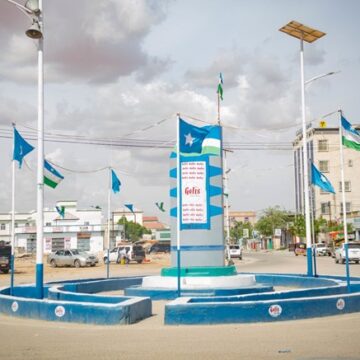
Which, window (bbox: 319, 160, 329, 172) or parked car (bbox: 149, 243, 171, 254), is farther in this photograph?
window (bbox: 319, 160, 329, 172)

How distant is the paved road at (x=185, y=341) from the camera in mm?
8648

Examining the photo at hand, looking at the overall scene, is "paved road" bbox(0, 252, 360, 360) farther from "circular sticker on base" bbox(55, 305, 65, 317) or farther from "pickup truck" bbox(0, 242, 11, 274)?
"pickup truck" bbox(0, 242, 11, 274)

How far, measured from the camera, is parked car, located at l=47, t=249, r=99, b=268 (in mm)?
46188

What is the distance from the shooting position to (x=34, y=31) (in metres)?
14.7

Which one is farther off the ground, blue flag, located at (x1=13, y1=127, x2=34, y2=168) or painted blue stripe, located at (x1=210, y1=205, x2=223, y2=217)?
blue flag, located at (x1=13, y1=127, x2=34, y2=168)

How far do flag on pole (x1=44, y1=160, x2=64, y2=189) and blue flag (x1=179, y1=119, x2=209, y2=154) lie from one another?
14.8 feet

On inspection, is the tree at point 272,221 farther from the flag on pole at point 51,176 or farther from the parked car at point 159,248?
the flag on pole at point 51,176

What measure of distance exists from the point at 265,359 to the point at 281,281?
14.6m

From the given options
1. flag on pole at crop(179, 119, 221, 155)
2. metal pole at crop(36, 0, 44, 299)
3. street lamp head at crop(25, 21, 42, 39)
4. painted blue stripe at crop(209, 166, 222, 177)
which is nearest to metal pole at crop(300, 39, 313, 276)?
painted blue stripe at crop(209, 166, 222, 177)

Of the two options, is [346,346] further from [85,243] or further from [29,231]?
[29,231]

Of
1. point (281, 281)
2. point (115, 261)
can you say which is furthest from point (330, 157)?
point (281, 281)

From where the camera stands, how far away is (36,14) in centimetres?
1480

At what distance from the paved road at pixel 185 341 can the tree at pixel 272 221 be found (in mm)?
106092

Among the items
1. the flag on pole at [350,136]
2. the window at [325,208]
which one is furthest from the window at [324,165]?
the flag on pole at [350,136]
